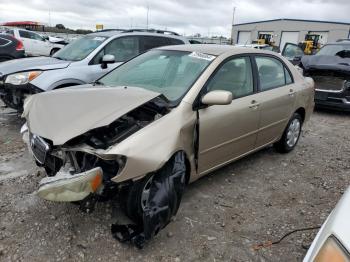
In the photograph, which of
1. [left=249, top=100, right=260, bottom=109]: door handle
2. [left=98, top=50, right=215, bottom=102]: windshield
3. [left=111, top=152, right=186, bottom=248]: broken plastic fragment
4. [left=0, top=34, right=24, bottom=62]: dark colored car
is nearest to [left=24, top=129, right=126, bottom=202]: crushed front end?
[left=111, top=152, right=186, bottom=248]: broken plastic fragment

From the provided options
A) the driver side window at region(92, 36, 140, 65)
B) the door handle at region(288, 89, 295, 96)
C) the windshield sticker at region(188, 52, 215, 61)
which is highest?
the windshield sticker at region(188, 52, 215, 61)

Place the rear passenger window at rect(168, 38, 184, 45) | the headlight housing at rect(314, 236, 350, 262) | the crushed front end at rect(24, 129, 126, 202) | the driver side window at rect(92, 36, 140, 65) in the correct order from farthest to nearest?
the rear passenger window at rect(168, 38, 184, 45), the driver side window at rect(92, 36, 140, 65), the crushed front end at rect(24, 129, 126, 202), the headlight housing at rect(314, 236, 350, 262)

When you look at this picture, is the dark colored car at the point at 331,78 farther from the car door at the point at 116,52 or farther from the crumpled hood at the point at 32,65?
the crumpled hood at the point at 32,65

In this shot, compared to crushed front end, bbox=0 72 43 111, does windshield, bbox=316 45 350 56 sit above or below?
above

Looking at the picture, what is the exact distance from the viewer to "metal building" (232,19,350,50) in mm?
35562

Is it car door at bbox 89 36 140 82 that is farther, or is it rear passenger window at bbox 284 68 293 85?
car door at bbox 89 36 140 82

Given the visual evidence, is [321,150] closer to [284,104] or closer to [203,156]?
[284,104]

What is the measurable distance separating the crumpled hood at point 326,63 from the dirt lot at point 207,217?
11.9 feet

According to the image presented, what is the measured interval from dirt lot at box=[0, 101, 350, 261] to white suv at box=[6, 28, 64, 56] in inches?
592

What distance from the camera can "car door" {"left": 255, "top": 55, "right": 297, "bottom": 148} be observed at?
4.16 m

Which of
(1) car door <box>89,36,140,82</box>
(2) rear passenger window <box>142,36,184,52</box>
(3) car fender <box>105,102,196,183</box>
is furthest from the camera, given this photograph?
(2) rear passenger window <box>142,36,184,52</box>

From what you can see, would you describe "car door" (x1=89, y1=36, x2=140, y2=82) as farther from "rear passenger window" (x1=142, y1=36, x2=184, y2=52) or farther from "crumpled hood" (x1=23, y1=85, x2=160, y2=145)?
"crumpled hood" (x1=23, y1=85, x2=160, y2=145)

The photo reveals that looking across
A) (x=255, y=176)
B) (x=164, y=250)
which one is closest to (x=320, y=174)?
(x=255, y=176)

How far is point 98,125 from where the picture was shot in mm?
2566
